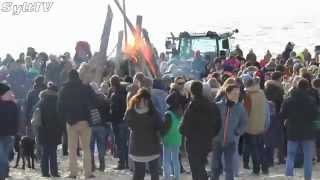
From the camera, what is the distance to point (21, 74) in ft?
56.9

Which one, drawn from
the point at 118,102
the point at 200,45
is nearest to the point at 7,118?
the point at 118,102

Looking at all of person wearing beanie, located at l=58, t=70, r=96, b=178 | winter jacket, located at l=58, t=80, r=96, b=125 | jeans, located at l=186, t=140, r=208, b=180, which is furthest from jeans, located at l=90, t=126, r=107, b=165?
jeans, located at l=186, t=140, r=208, b=180

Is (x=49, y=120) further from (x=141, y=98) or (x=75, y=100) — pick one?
(x=141, y=98)

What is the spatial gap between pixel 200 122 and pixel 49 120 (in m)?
3.46

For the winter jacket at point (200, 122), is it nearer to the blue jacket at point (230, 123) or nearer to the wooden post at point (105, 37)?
the blue jacket at point (230, 123)

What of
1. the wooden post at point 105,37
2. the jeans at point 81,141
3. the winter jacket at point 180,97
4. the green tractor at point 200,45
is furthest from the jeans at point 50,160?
the green tractor at point 200,45

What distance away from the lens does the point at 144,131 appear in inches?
438

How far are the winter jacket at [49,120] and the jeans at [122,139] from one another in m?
1.10

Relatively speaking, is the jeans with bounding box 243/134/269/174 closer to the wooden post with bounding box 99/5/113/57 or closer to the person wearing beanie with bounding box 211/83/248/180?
the person wearing beanie with bounding box 211/83/248/180

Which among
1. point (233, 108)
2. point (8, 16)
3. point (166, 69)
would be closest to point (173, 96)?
point (233, 108)

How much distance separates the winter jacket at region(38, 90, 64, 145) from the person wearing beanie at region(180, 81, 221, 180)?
307 cm

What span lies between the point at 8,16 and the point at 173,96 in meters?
45.0

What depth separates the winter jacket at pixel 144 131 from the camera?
11102 mm

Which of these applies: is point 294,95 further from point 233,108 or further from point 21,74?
point 21,74
